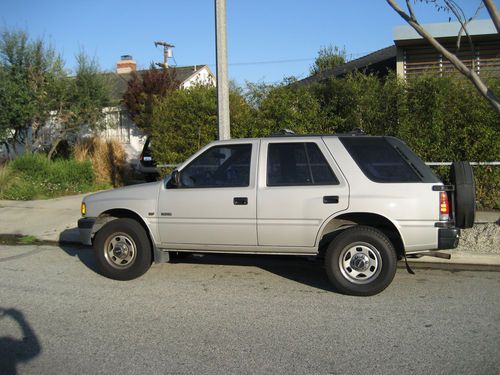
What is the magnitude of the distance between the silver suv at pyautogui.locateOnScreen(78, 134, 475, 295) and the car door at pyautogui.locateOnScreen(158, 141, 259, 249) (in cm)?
1

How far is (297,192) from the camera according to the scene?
19.0 feet

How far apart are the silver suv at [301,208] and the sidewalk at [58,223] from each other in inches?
66.7

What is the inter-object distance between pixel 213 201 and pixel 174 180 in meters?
0.58

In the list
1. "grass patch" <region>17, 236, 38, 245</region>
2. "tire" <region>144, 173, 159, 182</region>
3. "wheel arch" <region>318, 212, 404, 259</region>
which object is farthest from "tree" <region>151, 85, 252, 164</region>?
"wheel arch" <region>318, 212, 404, 259</region>

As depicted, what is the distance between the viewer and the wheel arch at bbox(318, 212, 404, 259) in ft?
18.9

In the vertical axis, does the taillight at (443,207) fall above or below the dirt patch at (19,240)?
above

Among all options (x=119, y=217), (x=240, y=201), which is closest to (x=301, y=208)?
A: (x=240, y=201)

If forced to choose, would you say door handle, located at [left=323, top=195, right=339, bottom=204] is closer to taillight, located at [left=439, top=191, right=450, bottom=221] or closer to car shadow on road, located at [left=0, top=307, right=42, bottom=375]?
taillight, located at [left=439, top=191, right=450, bottom=221]

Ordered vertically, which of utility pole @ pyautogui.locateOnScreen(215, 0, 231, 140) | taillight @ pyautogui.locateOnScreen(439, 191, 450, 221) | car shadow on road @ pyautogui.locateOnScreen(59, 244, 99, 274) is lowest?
car shadow on road @ pyautogui.locateOnScreen(59, 244, 99, 274)

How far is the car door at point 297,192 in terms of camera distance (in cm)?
573

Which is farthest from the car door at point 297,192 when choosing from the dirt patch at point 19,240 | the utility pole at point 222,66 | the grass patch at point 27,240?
the grass patch at point 27,240

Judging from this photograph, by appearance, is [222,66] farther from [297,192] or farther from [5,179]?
[5,179]

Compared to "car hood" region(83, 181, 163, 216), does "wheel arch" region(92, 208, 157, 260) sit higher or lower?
lower

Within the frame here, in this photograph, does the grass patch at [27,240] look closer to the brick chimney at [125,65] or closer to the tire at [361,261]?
the tire at [361,261]
